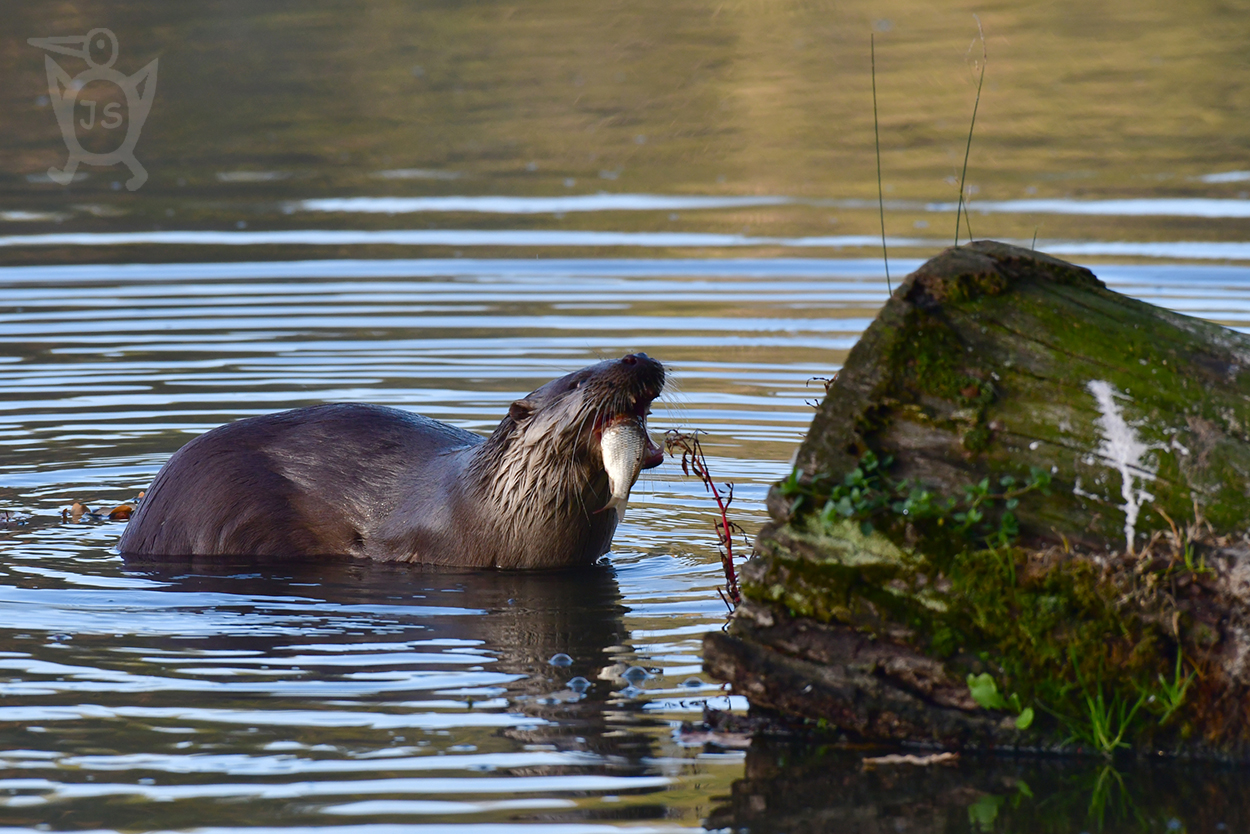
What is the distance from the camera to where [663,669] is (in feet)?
18.3

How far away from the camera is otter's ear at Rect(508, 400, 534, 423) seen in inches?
271

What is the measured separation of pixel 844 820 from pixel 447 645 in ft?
6.39

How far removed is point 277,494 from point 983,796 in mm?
3631

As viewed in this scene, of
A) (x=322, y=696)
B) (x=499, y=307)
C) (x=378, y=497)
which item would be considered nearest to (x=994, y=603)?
(x=322, y=696)

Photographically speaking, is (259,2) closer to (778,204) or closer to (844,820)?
(778,204)

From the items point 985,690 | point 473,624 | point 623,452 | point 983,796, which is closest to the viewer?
point 983,796

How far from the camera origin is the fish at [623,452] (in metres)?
6.50

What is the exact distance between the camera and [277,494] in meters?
7.12

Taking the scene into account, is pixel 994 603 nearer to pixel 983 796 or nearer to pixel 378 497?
pixel 983 796

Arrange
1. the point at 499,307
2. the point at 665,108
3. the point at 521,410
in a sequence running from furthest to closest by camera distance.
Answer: the point at 665,108, the point at 499,307, the point at 521,410

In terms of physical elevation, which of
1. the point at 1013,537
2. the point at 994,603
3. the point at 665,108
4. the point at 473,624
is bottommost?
Result: the point at 473,624

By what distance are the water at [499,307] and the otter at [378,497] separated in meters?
0.15

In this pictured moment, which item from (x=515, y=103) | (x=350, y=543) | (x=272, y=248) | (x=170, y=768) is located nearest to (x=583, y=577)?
(x=350, y=543)

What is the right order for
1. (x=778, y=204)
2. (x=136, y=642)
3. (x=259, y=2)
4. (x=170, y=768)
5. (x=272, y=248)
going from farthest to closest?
(x=259, y=2) → (x=778, y=204) → (x=272, y=248) → (x=136, y=642) → (x=170, y=768)
